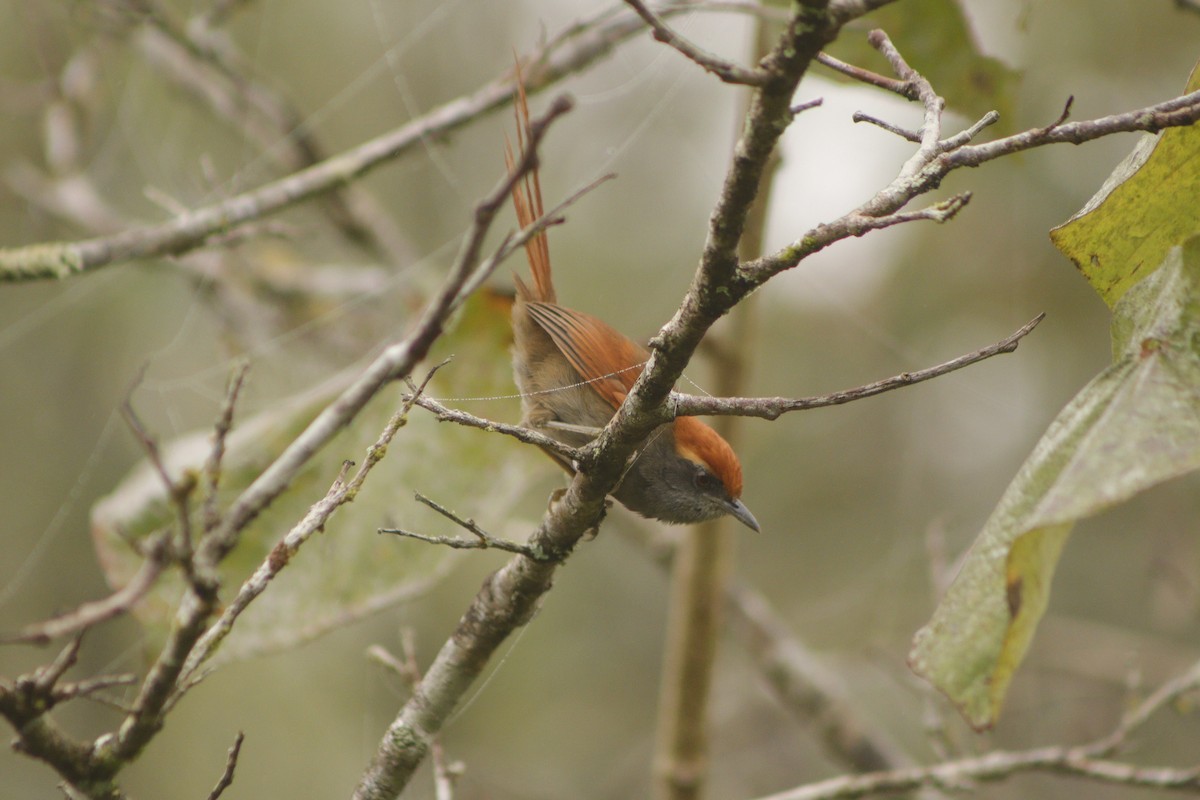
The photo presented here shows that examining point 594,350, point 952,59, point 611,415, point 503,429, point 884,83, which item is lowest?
point 503,429

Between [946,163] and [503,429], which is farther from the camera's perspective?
[503,429]

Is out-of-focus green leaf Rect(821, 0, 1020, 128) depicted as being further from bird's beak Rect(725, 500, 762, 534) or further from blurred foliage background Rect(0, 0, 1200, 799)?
blurred foliage background Rect(0, 0, 1200, 799)

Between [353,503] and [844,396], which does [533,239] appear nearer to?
[353,503]

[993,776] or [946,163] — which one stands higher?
[946,163]

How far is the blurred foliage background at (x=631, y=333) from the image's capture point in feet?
19.0

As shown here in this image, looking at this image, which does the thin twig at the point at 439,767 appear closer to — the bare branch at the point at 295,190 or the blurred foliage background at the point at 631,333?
the bare branch at the point at 295,190

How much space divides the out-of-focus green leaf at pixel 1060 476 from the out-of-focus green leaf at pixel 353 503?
186 cm

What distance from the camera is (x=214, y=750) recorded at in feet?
23.0

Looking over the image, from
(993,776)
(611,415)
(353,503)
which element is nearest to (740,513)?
(611,415)

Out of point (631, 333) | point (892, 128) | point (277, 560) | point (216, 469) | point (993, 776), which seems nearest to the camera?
point (216, 469)

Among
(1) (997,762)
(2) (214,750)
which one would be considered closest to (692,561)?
(1) (997,762)

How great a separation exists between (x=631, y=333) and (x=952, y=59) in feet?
11.9

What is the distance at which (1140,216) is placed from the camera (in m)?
1.46

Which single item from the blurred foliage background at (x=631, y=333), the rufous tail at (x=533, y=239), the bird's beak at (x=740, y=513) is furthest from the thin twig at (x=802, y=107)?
the blurred foliage background at (x=631, y=333)
